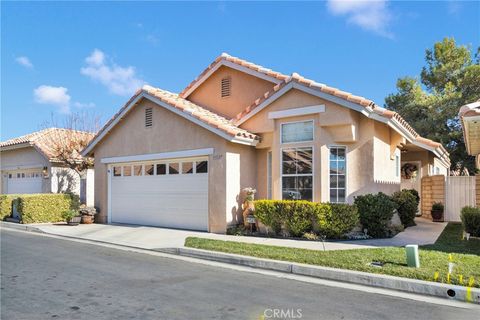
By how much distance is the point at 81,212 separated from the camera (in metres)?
15.8

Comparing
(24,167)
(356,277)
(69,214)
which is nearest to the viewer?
(356,277)

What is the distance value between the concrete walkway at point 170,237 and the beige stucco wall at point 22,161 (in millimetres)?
5418

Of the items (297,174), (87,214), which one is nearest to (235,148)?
(297,174)

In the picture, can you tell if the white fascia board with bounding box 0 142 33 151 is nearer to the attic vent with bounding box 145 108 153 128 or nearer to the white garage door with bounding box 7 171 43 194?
the white garage door with bounding box 7 171 43 194

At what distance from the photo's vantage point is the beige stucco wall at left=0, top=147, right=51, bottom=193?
1974 cm

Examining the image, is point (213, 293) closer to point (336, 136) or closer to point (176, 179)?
point (336, 136)

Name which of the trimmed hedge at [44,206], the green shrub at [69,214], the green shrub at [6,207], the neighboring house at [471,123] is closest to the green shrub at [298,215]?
the neighboring house at [471,123]

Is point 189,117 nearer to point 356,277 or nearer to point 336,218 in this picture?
point 336,218

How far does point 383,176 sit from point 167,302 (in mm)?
9303

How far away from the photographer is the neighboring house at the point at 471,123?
702 centimetres

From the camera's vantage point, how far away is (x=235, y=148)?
12625 millimetres

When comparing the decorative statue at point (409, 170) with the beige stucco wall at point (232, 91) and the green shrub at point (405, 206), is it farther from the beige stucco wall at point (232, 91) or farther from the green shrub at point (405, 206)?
the beige stucco wall at point (232, 91)

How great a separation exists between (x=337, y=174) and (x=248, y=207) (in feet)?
10.2

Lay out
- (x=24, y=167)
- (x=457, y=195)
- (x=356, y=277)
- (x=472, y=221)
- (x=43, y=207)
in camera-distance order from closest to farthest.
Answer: (x=356, y=277) → (x=472, y=221) → (x=457, y=195) → (x=43, y=207) → (x=24, y=167)
